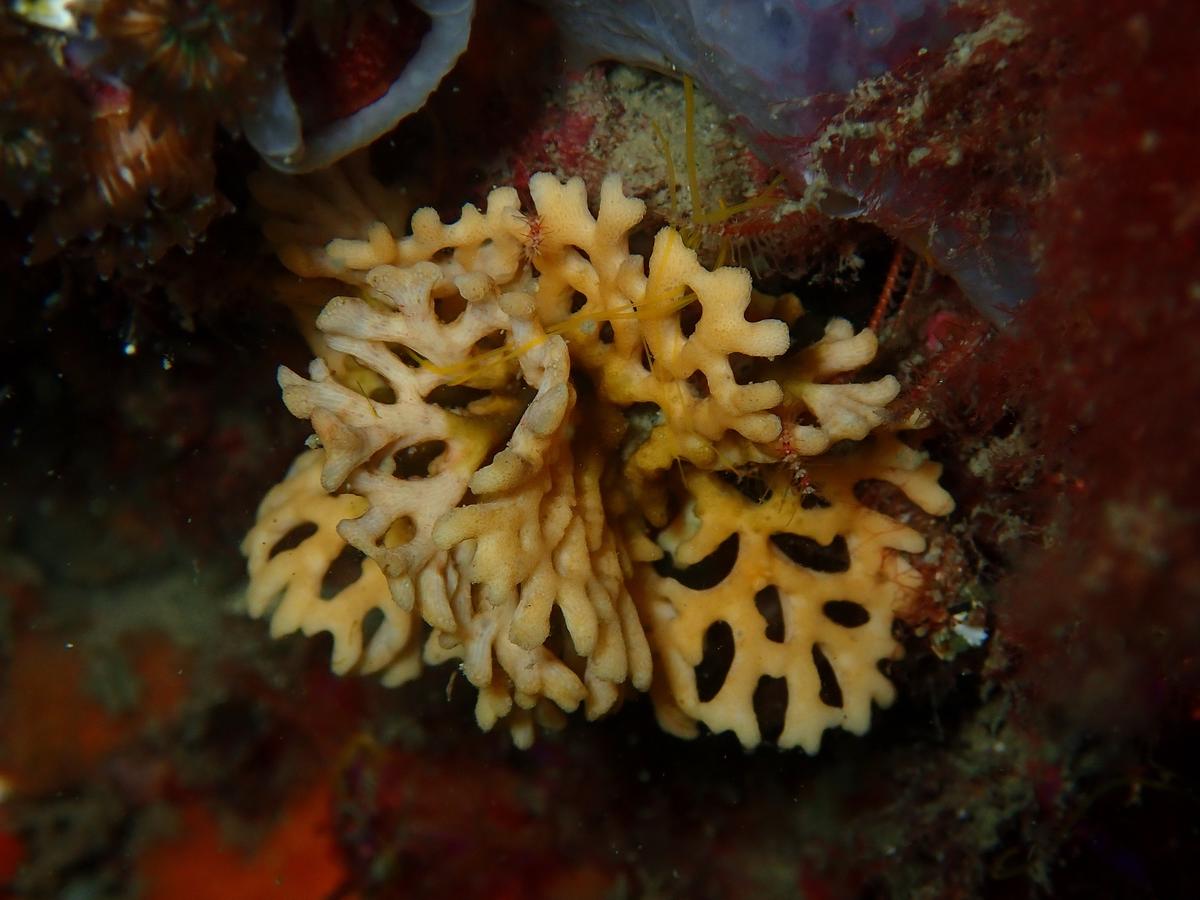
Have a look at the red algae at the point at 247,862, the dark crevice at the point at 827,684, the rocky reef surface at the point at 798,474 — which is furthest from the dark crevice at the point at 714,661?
the red algae at the point at 247,862

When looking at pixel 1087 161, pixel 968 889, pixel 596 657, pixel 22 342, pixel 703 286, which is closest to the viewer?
pixel 1087 161

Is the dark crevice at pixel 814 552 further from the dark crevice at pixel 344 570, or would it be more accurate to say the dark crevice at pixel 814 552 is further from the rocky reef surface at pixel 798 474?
the dark crevice at pixel 344 570

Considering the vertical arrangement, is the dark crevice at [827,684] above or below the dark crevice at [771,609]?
below

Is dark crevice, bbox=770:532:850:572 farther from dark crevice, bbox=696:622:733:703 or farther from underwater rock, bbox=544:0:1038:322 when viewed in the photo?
underwater rock, bbox=544:0:1038:322

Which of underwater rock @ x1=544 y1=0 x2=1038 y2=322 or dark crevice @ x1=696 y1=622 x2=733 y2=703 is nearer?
underwater rock @ x1=544 y1=0 x2=1038 y2=322

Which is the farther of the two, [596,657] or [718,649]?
[718,649]

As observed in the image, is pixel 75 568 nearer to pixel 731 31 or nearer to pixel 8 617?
pixel 8 617

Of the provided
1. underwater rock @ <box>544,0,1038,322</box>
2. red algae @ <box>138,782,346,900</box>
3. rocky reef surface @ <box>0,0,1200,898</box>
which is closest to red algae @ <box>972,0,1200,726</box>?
rocky reef surface @ <box>0,0,1200,898</box>

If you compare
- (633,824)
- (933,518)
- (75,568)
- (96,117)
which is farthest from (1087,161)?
(75,568)
